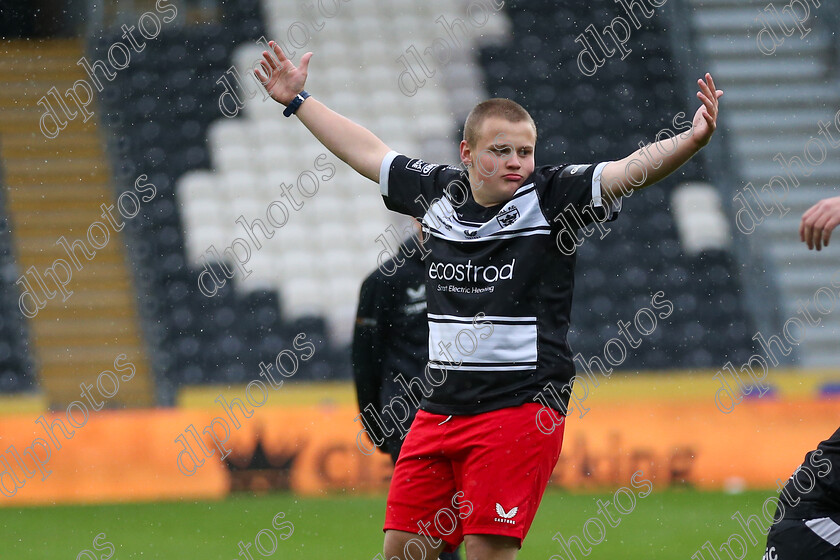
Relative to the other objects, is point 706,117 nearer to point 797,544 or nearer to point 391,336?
point 797,544

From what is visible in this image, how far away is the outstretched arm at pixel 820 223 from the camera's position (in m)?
2.77

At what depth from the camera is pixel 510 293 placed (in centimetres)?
312

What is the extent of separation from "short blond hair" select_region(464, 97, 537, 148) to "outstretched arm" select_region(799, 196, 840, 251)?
874 millimetres

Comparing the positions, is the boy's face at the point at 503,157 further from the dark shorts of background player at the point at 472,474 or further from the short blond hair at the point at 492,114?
the dark shorts of background player at the point at 472,474

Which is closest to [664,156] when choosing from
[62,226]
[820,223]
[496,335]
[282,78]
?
[820,223]

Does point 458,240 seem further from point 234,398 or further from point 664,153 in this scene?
point 234,398

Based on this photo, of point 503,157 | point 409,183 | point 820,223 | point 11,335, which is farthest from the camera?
point 11,335

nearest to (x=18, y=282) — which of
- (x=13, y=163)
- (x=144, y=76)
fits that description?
(x=13, y=163)

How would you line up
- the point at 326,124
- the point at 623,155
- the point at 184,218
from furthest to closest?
the point at 623,155 → the point at 184,218 → the point at 326,124

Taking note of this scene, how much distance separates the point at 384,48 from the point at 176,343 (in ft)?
15.8

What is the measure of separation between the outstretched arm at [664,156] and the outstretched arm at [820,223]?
37 centimetres

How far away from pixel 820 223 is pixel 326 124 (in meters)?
1.69

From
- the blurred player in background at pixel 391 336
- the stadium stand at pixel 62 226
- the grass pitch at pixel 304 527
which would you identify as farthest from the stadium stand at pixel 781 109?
the blurred player in background at pixel 391 336

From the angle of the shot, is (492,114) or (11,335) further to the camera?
(11,335)
